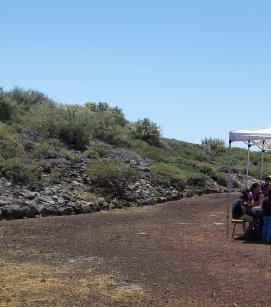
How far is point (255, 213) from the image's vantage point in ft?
Result: 41.6

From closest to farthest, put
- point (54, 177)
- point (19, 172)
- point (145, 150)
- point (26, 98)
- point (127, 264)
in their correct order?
point (127, 264) → point (19, 172) → point (54, 177) → point (145, 150) → point (26, 98)

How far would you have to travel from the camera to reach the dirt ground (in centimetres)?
754

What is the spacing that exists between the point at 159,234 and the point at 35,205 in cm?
446

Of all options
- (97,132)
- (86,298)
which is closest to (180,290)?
(86,298)

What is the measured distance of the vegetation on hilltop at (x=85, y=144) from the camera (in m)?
19.8

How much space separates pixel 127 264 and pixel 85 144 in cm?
1534

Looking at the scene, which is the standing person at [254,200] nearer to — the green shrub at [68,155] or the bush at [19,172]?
the bush at [19,172]

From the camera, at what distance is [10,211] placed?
15.2m

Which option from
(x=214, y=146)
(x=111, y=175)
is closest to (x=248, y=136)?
(x=111, y=175)

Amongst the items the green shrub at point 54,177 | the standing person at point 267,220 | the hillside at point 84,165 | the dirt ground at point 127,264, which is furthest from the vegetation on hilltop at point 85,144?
the standing person at point 267,220

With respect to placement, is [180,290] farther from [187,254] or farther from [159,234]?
[159,234]

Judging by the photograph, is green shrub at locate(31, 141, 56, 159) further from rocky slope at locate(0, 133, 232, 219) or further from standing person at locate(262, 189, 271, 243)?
standing person at locate(262, 189, 271, 243)

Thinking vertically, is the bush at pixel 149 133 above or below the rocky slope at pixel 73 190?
above

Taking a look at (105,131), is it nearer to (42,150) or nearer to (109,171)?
(42,150)
